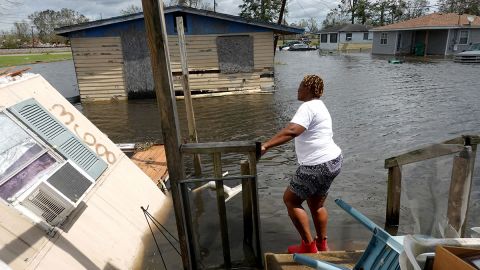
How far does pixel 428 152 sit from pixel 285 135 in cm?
143

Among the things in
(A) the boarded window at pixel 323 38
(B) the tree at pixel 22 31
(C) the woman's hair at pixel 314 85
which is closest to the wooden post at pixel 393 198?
Result: (C) the woman's hair at pixel 314 85

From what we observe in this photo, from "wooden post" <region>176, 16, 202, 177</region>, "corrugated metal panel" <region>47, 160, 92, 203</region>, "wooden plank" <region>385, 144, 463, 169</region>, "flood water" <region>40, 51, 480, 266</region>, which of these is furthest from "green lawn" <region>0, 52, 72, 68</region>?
"wooden plank" <region>385, 144, 463, 169</region>

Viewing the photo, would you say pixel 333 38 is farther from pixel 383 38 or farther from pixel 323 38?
pixel 383 38

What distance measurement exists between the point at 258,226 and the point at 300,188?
53cm

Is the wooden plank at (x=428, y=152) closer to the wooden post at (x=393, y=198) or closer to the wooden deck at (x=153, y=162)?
the wooden post at (x=393, y=198)

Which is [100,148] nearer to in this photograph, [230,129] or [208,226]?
[208,226]

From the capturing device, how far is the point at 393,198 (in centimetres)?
436

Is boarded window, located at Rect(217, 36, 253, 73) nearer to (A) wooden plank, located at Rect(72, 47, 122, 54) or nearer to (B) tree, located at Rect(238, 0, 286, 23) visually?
(A) wooden plank, located at Rect(72, 47, 122, 54)

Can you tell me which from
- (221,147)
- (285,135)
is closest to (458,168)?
(285,135)

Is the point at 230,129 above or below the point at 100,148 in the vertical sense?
below

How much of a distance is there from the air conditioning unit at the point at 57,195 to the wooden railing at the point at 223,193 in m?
1.14

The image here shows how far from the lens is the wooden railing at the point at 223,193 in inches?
115

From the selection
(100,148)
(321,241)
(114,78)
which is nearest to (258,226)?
(321,241)

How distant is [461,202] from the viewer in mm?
3051
